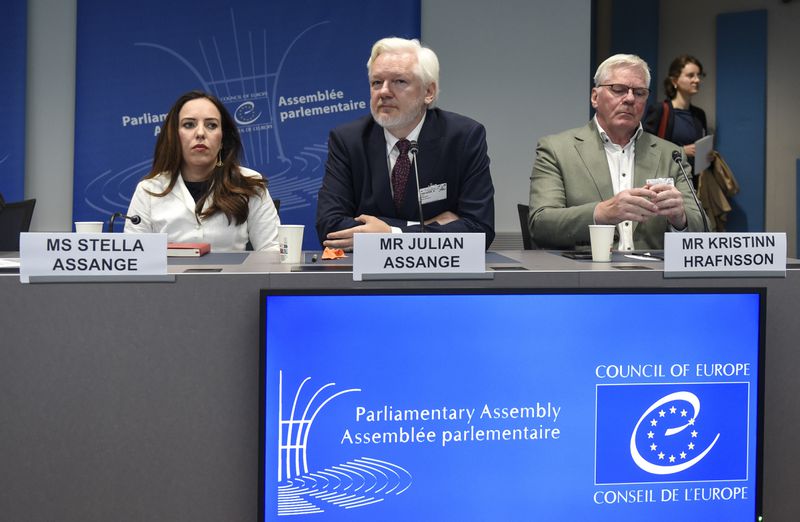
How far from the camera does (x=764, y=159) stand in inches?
254

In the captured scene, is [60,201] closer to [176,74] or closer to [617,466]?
[176,74]

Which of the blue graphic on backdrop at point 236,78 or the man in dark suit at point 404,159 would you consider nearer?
the man in dark suit at point 404,159

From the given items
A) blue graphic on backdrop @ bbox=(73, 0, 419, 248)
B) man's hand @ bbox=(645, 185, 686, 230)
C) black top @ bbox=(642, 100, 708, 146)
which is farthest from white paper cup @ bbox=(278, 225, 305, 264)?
black top @ bbox=(642, 100, 708, 146)

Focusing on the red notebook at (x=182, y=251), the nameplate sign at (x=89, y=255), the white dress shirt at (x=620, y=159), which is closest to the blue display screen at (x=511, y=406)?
the nameplate sign at (x=89, y=255)

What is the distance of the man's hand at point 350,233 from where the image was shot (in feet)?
7.23

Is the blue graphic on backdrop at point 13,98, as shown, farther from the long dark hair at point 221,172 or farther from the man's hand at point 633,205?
the man's hand at point 633,205

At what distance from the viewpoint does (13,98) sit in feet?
14.5

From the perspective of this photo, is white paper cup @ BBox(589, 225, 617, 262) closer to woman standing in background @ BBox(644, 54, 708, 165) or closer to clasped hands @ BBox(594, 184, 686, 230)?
clasped hands @ BBox(594, 184, 686, 230)

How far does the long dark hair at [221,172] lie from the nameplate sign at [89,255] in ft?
4.54

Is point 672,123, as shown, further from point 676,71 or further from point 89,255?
point 89,255

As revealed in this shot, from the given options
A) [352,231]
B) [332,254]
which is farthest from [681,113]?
[332,254]

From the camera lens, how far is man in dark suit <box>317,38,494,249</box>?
2.65 m

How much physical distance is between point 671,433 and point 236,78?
144 inches

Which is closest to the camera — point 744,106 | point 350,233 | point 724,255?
point 724,255
